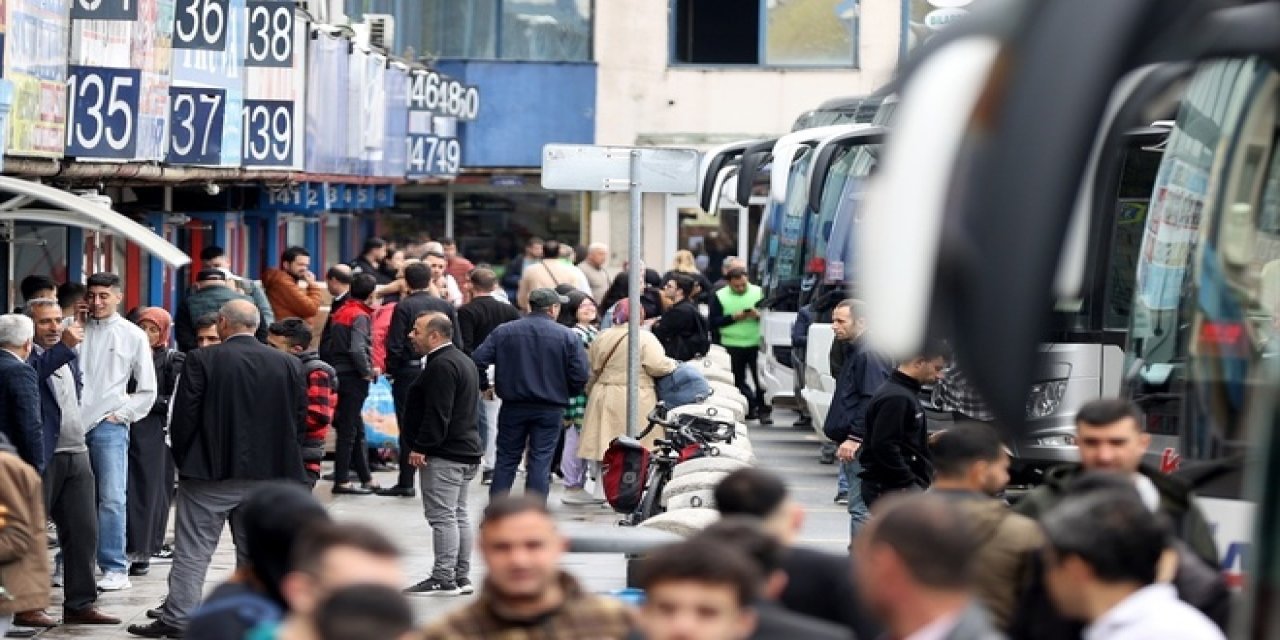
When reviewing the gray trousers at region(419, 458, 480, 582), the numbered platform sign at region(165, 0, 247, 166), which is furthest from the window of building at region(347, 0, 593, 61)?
the gray trousers at region(419, 458, 480, 582)

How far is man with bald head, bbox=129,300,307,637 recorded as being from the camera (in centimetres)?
1273

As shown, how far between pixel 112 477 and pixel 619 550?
6.06 m

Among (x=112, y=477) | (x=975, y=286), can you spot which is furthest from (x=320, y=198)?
(x=975, y=286)

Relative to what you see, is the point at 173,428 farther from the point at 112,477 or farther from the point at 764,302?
the point at 764,302

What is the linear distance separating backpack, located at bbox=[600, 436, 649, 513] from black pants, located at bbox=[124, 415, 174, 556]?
2666mm

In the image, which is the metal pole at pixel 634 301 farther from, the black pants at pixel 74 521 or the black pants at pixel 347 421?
the black pants at pixel 74 521

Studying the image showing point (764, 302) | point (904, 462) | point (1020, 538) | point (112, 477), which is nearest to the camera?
point (1020, 538)

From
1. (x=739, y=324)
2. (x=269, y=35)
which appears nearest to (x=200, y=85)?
(x=269, y=35)

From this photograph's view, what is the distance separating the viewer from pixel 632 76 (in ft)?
140

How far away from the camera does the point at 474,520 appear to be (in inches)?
669

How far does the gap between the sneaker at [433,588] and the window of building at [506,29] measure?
1080 inches

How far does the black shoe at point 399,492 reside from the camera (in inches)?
757

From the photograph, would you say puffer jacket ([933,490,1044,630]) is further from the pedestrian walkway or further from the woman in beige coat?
the woman in beige coat

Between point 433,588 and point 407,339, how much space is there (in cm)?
464
